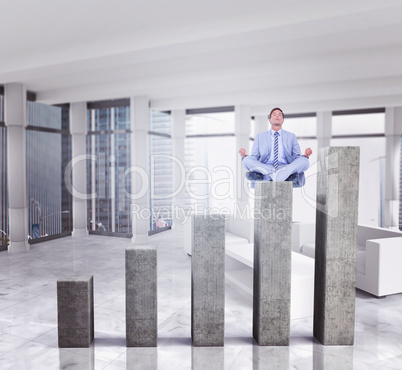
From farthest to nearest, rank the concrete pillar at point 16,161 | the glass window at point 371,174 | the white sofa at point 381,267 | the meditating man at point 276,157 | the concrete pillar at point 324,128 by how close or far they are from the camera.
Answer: the concrete pillar at point 324,128 < the glass window at point 371,174 < the concrete pillar at point 16,161 < the white sofa at point 381,267 < the meditating man at point 276,157

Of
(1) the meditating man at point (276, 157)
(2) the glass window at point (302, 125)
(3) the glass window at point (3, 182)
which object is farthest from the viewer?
(2) the glass window at point (302, 125)

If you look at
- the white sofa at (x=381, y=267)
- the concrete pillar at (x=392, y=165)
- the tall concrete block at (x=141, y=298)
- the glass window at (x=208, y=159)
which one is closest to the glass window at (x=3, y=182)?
the glass window at (x=208, y=159)

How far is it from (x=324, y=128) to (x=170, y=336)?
28.9 ft

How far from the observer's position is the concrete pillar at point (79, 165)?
8852 mm

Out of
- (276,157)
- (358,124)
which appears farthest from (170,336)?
(358,124)

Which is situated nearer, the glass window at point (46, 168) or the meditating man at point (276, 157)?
the meditating man at point (276, 157)

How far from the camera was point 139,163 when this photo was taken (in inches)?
318

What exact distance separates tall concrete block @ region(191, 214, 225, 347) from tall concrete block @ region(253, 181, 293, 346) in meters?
0.35

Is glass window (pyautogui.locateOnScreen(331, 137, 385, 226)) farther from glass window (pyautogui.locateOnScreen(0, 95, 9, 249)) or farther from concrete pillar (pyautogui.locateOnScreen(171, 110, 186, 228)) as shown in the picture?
glass window (pyautogui.locateOnScreen(0, 95, 9, 249))

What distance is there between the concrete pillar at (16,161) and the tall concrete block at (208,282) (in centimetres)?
516

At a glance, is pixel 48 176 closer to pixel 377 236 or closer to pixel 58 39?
pixel 58 39

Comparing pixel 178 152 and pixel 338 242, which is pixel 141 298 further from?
pixel 178 152

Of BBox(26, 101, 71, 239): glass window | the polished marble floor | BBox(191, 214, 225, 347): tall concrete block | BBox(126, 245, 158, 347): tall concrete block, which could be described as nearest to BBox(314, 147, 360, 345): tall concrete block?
the polished marble floor

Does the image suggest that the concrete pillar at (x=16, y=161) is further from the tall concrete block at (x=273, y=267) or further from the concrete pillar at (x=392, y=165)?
the concrete pillar at (x=392, y=165)
